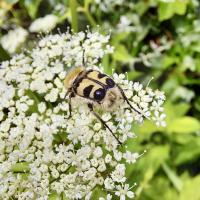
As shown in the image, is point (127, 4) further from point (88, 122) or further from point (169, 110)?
point (88, 122)

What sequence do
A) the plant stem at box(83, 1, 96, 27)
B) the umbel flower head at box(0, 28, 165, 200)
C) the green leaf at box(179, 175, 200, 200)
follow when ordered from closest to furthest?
the umbel flower head at box(0, 28, 165, 200), the green leaf at box(179, 175, 200, 200), the plant stem at box(83, 1, 96, 27)

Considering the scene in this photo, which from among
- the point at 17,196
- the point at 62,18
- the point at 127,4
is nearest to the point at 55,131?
the point at 17,196

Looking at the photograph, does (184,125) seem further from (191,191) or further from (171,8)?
(171,8)

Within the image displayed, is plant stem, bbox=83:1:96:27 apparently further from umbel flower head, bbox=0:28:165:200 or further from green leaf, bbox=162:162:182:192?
green leaf, bbox=162:162:182:192

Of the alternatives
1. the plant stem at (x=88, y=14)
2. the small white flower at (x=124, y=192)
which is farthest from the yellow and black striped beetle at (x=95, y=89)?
the plant stem at (x=88, y=14)

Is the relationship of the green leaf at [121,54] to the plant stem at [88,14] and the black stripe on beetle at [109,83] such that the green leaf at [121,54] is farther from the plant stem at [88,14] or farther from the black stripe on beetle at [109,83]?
the black stripe on beetle at [109,83]

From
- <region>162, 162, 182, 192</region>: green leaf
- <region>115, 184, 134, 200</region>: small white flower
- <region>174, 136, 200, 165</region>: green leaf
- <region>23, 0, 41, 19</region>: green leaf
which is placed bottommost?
<region>162, 162, 182, 192</region>: green leaf

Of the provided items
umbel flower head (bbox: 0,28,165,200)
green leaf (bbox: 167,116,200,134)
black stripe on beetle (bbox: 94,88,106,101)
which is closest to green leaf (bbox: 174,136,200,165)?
green leaf (bbox: 167,116,200,134)
